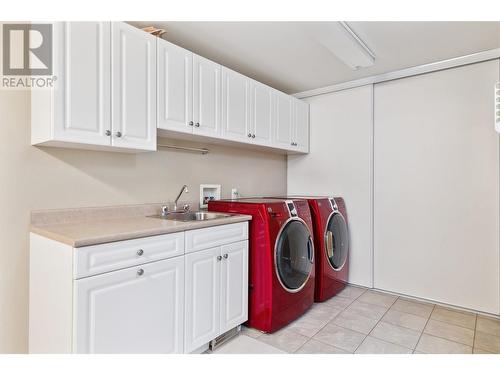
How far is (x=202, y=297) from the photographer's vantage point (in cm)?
182

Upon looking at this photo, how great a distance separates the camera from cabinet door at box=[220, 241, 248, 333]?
6.48ft

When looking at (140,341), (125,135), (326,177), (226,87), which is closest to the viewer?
(140,341)

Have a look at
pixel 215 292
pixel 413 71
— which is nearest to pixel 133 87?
pixel 215 292

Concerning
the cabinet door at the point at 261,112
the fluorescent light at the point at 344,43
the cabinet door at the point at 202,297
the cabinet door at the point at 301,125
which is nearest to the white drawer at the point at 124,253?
the cabinet door at the point at 202,297

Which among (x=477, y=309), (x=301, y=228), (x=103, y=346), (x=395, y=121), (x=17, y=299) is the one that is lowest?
(x=477, y=309)

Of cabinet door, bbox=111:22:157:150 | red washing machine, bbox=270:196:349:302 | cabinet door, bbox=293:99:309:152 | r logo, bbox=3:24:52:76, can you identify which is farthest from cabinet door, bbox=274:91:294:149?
r logo, bbox=3:24:52:76

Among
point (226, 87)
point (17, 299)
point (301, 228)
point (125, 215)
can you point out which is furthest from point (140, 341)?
point (226, 87)

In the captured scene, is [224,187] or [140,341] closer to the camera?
[140,341]

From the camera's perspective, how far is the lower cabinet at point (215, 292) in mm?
1750

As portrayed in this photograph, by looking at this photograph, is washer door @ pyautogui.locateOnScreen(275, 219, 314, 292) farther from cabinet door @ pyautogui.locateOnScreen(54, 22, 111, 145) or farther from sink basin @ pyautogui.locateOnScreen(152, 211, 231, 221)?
cabinet door @ pyautogui.locateOnScreen(54, 22, 111, 145)

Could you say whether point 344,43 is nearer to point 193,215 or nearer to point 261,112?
point 261,112

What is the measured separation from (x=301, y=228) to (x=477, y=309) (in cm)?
172
